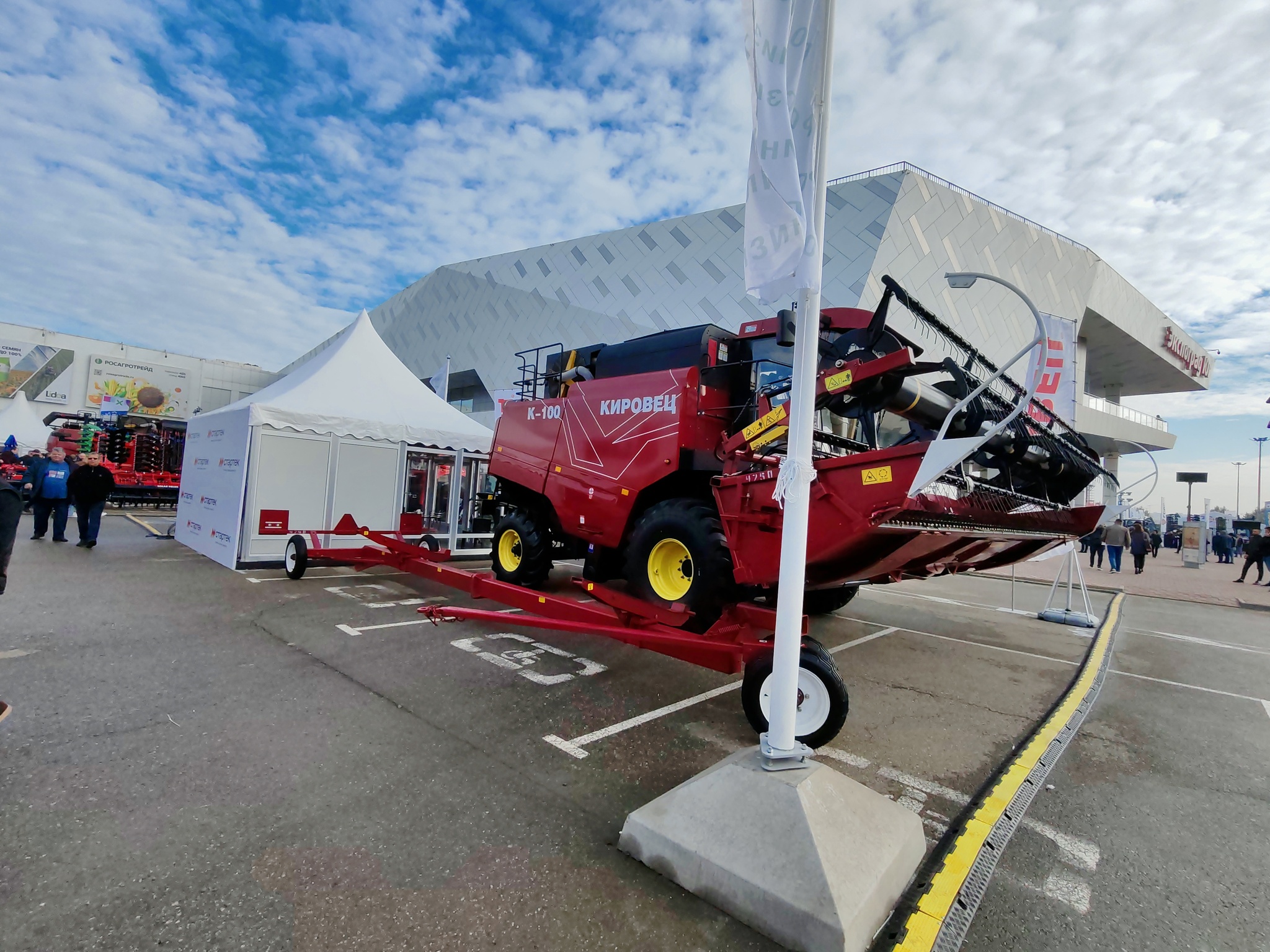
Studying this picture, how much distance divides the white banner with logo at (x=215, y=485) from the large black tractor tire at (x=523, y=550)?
3.94 m

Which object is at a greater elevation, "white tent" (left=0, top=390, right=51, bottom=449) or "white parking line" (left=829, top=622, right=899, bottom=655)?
"white tent" (left=0, top=390, right=51, bottom=449)

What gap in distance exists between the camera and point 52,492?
9656 mm

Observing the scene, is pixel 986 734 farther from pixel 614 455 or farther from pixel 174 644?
pixel 174 644

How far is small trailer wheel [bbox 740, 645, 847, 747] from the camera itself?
3188mm

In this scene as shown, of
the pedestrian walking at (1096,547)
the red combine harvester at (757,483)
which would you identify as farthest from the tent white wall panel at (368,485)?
the pedestrian walking at (1096,547)

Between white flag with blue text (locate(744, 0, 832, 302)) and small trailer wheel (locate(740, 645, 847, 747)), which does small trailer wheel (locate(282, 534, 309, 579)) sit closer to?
small trailer wheel (locate(740, 645, 847, 747))

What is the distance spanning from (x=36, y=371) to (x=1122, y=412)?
70342mm

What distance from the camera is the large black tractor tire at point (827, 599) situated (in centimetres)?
715

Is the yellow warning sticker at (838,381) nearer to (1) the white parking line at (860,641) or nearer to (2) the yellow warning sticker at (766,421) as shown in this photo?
(2) the yellow warning sticker at (766,421)

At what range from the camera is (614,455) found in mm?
5660

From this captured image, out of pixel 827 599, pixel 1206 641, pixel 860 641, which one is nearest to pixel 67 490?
pixel 827 599

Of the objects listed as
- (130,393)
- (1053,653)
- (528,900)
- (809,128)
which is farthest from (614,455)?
(130,393)

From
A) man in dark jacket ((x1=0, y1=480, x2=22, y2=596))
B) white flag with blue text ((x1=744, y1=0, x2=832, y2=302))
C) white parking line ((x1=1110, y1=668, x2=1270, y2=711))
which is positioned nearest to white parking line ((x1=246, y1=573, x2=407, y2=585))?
man in dark jacket ((x1=0, y1=480, x2=22, y2=596))

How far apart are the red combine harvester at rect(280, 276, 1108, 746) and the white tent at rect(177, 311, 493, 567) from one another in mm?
2861
